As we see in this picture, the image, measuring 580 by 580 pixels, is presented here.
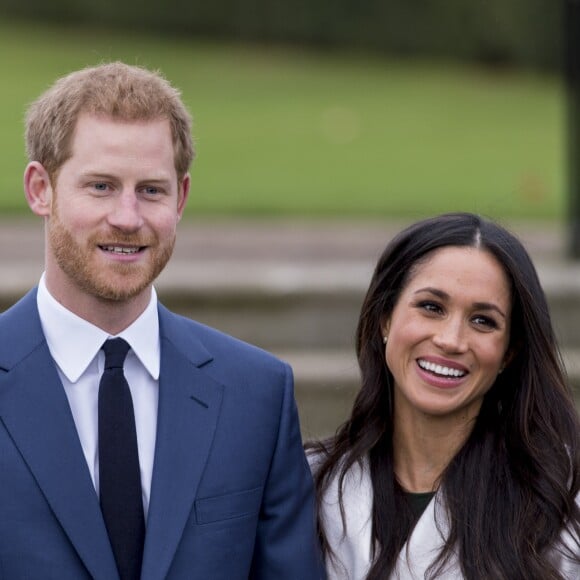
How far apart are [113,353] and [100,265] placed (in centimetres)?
22

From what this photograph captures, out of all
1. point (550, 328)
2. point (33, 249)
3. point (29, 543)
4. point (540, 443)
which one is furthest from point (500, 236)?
point (33, 249)

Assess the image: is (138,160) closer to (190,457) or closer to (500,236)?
(190,457)

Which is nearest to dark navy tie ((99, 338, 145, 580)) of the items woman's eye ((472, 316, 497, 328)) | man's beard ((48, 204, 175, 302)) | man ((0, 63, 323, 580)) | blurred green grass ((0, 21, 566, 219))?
man ((0, 63, 323, 580))

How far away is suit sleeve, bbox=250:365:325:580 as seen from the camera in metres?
3.64

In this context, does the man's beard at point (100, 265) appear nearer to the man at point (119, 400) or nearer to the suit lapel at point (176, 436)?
the man at point (119, 400)

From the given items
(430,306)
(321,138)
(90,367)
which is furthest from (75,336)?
(321,138)

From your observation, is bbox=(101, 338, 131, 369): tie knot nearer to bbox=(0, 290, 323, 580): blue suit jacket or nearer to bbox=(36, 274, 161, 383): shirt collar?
bbox=(36, 274, 161, 383): shirt collar

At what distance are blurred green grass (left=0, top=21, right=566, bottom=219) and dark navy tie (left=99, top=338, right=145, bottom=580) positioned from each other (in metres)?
6.11

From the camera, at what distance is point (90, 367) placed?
349 cm

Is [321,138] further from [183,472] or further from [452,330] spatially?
[183,472]

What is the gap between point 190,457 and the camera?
354 centimetres

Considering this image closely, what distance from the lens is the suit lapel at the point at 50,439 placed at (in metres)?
3.36

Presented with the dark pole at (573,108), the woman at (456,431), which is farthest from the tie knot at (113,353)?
the dark pole at (573,108)

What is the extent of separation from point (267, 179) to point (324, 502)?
27.7 feet
